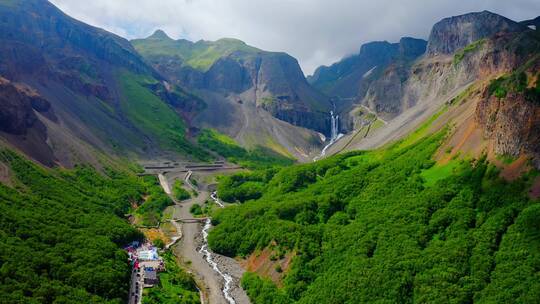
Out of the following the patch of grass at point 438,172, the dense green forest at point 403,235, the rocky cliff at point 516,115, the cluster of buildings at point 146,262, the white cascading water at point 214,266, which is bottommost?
the white cascading water at point 214,266

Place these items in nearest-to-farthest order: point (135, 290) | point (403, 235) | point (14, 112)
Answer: point (135, 290)
point (403, 235)
point (14, 112)

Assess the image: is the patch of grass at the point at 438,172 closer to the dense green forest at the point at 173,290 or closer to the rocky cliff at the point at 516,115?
the rocky cliff at the point at 516,115

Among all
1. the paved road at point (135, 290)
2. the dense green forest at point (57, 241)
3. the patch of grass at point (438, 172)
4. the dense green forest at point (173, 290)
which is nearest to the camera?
the dense green forest at point (57, 241)

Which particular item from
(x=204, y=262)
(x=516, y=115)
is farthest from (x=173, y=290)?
(x=516, y=115)

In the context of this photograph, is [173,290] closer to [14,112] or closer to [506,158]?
[506,158]

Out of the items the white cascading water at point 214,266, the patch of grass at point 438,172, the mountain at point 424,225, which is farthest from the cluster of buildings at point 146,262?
the patch of grass at point 438,172

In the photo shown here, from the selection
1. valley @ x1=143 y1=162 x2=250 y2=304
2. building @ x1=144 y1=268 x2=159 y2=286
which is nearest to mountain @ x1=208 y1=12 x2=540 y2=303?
valley @ x1=143 y1=162 x2=250 y2=304

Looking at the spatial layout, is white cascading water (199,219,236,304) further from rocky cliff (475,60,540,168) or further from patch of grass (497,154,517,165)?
rocky cliff (475,60,540,168)

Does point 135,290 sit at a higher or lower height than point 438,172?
lower
